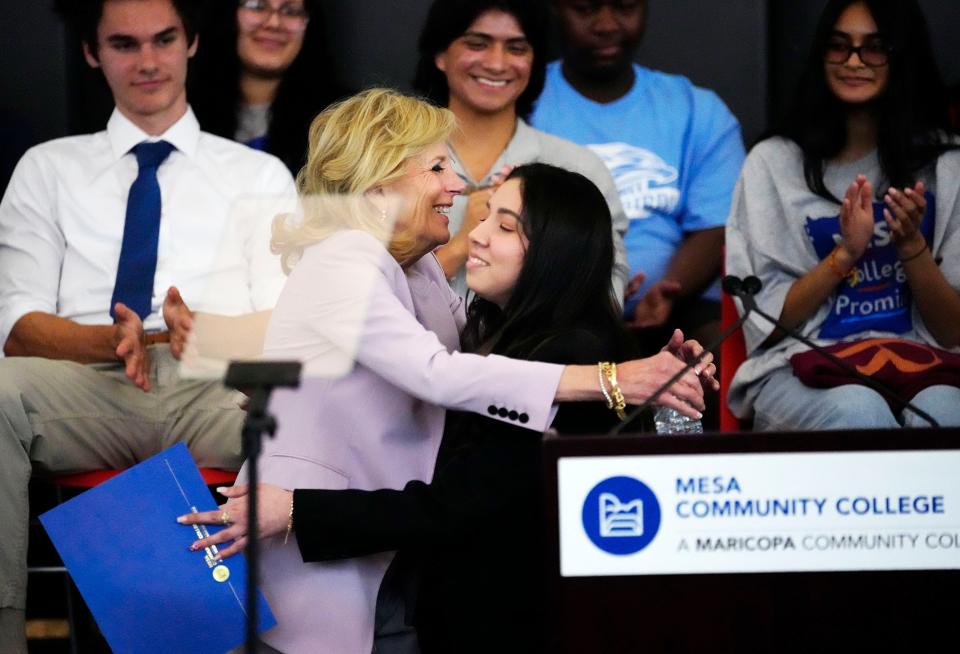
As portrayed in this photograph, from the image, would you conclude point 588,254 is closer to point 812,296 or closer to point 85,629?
point 812,296

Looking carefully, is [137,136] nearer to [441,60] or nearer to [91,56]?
[91,56]

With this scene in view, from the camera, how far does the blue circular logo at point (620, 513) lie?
181 cm

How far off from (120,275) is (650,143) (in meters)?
1.45

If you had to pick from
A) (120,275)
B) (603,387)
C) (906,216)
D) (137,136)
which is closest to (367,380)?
(603,387)

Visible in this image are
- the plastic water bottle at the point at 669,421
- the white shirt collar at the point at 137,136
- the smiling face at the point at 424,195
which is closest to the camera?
the smiling face at the point at 424,195

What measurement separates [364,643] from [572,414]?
1.68 feet

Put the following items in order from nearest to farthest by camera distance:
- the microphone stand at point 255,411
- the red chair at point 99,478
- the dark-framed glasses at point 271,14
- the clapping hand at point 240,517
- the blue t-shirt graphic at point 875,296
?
the microphone stand at point 255,411 → the clapping hand at point 240,517 → the red chair at point 99,478 → the blue t-shirt graphic at point 875,296 → the dark-framed glasses at point 271,14

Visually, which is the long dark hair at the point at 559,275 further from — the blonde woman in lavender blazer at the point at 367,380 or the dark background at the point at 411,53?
the dark background at the point at 411,53

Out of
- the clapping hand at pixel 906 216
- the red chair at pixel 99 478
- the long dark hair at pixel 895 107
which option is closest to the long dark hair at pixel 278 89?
the red chair at pixel 99 478

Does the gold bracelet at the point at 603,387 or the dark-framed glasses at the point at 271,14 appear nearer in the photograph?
the gold bracelet at the point at 603,387

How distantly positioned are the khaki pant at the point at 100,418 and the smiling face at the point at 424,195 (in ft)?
2.69

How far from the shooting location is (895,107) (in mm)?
3225

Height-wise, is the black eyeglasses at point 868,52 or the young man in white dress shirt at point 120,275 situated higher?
the black eyeglasses at point 868,52

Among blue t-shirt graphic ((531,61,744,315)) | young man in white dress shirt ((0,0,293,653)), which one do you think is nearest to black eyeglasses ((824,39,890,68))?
blue t-shirt graphic ((531,61,744,315))
